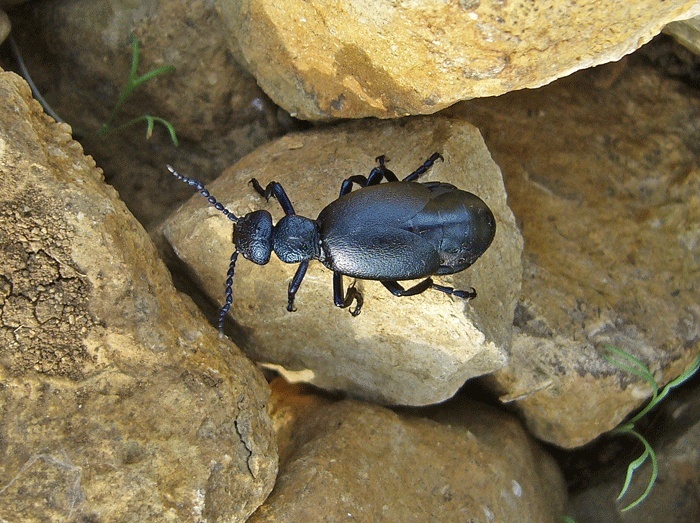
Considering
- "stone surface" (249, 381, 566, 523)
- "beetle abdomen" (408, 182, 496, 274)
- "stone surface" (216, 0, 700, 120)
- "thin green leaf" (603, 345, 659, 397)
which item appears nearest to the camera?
"stone surface" (216, 0, 700, 120)

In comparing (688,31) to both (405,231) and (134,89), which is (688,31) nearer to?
(405,231)

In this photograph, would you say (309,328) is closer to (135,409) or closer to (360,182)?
(360,182)

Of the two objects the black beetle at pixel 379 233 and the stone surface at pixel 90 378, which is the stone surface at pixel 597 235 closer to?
the black beetle at pixel 379 233

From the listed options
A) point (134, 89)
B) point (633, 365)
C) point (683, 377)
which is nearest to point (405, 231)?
point (633, 365)

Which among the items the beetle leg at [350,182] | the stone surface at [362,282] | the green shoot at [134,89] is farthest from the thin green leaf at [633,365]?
the green shoot at [134,89]

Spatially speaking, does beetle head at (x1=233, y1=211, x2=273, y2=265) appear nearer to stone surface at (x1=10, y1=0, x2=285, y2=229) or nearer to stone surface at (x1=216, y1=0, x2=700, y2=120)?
stone surface at (x1=216, y1=0, x2=700, y2=120)

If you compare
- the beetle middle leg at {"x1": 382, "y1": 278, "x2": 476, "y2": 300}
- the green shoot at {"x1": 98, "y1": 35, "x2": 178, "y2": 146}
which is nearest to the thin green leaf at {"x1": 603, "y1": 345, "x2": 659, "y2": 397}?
the beetle middle leg at {"x1": 382, "y1": 278, "x2": 476, "y2": 300}
